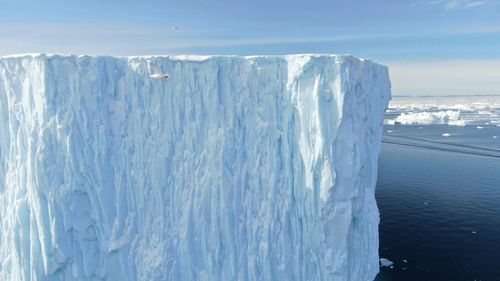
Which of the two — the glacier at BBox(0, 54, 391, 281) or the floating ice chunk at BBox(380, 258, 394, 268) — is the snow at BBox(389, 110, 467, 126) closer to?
the floating ice chunk at BBox(380, 258, 394, 268)

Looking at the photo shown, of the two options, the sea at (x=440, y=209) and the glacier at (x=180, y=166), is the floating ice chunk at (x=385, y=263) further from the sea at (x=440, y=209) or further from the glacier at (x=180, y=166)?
the glacier at (x=180, y=166)

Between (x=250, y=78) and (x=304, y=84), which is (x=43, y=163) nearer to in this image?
(x=250, y=78)

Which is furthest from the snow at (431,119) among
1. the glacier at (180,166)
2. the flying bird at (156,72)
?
the flying bird at (156,72)

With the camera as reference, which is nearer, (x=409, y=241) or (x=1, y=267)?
(x=1, y=267)

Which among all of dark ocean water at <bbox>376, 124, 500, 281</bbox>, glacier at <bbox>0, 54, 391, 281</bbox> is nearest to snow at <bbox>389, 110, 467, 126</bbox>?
dark ocean water at <bbox>376, 124, 500, 281</bbox>

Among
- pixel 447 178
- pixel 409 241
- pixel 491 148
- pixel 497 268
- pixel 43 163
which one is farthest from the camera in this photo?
pixel 491 148

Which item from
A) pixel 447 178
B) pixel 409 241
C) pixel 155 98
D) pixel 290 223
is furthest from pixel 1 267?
pixel 447 178

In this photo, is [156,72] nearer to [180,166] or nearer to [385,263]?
[180,166]
